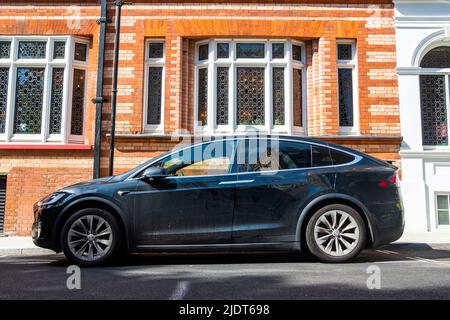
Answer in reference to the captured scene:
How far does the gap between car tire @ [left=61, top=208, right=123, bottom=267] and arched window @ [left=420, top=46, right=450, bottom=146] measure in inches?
311

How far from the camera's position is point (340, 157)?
551 centimetres

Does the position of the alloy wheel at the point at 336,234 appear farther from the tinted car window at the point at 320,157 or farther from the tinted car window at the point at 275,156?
the tinted car window at the point at 275,156

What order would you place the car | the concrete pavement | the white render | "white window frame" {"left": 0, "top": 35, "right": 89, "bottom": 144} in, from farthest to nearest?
1. "white window frame" {"left": 0, "top": 35, "right": 89, "bottom": 144}
2. the white render
3. the concrete pavement
4. the car

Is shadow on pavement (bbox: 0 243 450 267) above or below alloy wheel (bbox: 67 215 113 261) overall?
below

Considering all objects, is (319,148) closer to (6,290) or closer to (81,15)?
(6,290)

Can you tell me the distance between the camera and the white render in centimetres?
935

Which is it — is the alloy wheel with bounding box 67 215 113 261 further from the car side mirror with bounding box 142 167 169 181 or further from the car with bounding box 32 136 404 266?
the car side mirror with bounding box 142 167 169 181

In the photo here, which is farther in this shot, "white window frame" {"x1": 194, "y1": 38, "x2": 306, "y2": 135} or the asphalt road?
"white window frame" {"x1": 194, "y1": 38, "x2": 306, "y2": 135}

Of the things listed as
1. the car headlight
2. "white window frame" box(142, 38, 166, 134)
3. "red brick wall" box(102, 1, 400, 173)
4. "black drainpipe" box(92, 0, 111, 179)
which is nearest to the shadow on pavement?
the car headlight

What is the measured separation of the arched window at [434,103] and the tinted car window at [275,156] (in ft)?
19.1

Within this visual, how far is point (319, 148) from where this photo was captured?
5562 millimetres

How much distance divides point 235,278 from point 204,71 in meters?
7.00

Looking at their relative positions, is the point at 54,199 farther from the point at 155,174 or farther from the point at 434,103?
the point at 434,103

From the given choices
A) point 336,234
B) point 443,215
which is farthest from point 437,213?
point 336,234
